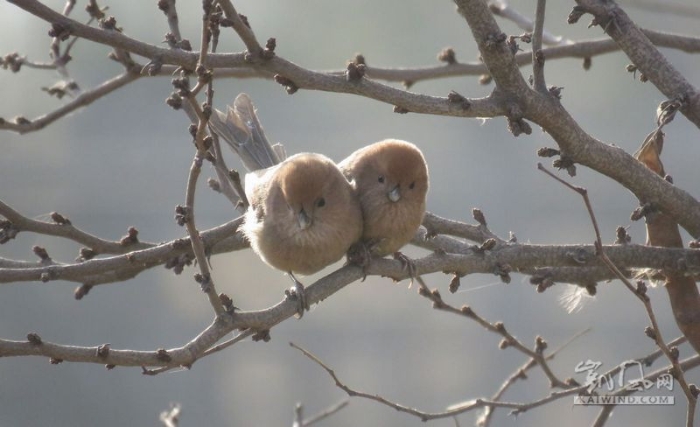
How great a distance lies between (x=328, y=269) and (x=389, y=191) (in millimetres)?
7446

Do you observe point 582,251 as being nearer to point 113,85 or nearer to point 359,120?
point 113,85

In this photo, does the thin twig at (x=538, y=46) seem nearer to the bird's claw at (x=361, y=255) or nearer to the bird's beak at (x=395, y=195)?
the bird's claw at (x=361, y=255)

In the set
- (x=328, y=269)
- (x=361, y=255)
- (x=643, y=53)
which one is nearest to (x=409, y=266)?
(x=361, y=255)

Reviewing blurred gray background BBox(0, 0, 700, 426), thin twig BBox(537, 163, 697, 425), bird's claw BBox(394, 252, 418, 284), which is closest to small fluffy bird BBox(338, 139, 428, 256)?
bird's claw BBox(394, 252, 418, 284)

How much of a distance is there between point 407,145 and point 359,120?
39.0 feet

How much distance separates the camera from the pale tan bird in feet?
14.1

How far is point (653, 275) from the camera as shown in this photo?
153 inches

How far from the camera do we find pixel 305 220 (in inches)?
169

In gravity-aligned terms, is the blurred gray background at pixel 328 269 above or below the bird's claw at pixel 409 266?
above

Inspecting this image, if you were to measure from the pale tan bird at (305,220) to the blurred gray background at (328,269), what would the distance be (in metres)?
7.29

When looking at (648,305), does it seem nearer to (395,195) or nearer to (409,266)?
(409,266)

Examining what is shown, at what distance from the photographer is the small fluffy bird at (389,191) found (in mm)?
4324

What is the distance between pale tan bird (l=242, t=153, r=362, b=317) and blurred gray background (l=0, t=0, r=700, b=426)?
23.9 ft

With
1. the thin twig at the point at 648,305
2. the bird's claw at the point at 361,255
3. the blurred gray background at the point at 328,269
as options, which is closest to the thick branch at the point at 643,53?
the thin twig at the point at 648,305
